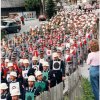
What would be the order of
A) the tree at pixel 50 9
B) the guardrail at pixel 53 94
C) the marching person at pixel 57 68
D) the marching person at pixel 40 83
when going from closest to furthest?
1. the guardrail at pixel 53 94
2. the marching person at pixel 40 83
3. the marching person at pixel 57 68
4. the tree at pixel 50 9

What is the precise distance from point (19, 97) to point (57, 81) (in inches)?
109

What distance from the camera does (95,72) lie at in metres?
13.3

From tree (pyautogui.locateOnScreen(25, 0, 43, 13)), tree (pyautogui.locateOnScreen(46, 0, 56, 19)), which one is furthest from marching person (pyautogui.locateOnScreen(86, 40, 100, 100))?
tree (pyautogui.locateOnScreen(25, 0, 43, 13))

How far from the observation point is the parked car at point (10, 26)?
159ft

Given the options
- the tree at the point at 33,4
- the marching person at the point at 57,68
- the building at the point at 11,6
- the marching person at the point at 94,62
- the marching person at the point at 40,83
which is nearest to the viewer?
the marching person at the point at 94,62

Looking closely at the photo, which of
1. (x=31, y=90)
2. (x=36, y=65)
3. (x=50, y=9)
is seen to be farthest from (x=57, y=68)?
(x=50, y=9)

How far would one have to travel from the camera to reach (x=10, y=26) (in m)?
49.3

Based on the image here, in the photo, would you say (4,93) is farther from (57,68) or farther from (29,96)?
(57,68)

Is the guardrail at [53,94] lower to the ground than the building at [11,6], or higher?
lower

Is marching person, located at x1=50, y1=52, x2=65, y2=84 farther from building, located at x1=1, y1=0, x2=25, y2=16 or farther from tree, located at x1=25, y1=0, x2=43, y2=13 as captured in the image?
building, located at x1=1, y1=0, x2=25, y2=16

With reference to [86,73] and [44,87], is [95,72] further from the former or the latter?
[86,73]

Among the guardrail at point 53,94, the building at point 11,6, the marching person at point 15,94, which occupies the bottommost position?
the guardrail at point 53,94

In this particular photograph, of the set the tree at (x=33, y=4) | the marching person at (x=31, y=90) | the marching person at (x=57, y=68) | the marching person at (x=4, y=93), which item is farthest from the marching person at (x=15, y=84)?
the tree at (x=33, y=4)

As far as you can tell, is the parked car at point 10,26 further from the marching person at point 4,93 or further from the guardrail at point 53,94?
the marching person at point 4,93
